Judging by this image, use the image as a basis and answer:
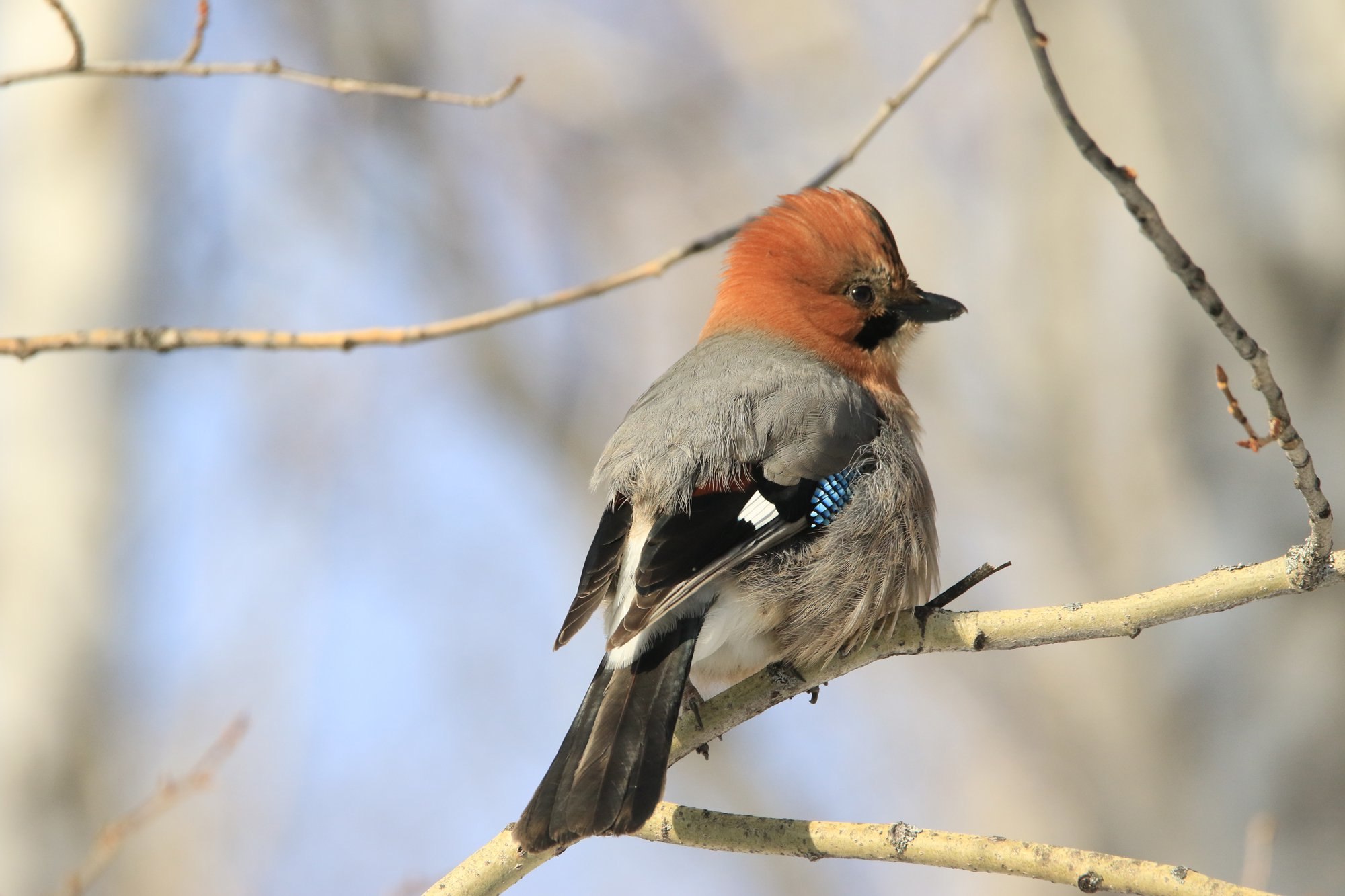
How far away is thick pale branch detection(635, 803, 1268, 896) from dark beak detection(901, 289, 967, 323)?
188 cm

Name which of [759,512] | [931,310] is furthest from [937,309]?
[759,512]

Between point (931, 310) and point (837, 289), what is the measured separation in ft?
1.00

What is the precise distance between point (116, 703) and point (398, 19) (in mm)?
4709

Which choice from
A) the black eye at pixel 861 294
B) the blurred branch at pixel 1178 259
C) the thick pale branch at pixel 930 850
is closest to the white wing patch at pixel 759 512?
the thick pale branch at pixel 930 850

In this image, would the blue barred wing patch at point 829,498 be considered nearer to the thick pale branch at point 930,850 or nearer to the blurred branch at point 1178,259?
the thick pale branch at point 930,850

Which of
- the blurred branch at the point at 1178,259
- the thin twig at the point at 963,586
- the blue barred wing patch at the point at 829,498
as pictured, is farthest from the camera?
the blue barred wing patch at the point at 829,498

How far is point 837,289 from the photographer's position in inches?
159

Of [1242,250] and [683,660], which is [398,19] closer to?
[1242,250]

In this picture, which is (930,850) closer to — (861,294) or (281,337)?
Result: (281,337)

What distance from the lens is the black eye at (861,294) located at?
159 inches

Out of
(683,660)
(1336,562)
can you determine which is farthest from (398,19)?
(1336,562)

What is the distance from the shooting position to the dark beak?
4.06 m

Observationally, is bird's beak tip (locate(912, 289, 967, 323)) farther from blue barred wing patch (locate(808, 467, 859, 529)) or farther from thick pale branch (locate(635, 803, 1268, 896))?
thick pale branch (locate(635, 803, 1268, 896))

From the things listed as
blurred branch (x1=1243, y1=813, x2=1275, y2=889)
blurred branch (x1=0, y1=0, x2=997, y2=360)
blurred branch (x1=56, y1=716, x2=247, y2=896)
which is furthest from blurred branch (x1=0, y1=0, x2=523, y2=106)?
blurred branch (x1=1243, y1=813, x2=1275, y2=889)
